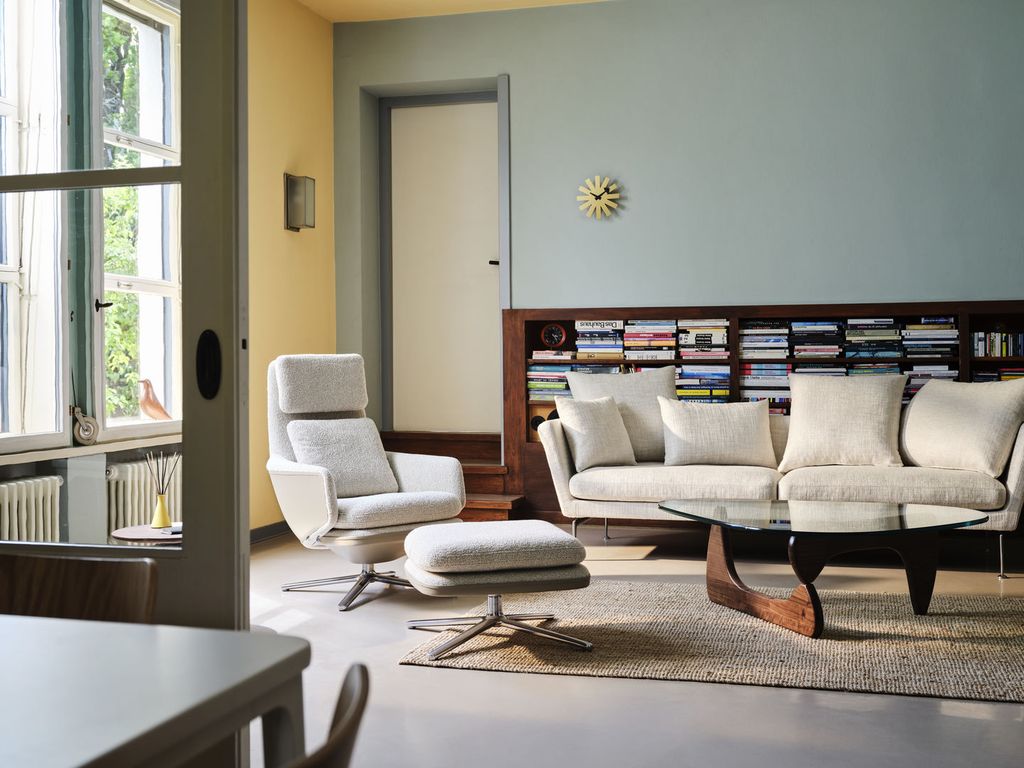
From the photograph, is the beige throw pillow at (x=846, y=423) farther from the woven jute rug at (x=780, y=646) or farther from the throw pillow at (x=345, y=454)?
the throw pillow at (x=345, y=454)

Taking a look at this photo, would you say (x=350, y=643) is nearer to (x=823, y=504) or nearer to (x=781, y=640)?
(x=781, y=640)

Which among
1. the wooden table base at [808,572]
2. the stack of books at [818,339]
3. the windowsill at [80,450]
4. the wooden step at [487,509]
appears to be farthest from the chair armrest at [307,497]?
the stack of books at [818,339]

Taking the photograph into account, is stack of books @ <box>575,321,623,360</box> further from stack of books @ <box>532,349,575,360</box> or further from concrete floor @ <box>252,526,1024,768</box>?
concrete floor @ <box>252,526,1024,768</box>

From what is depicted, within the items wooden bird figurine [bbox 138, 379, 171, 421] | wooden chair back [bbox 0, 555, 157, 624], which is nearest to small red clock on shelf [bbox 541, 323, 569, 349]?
wooden bird figurine [bbox 138, 379, 171, 421]

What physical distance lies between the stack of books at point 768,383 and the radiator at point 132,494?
466 cm

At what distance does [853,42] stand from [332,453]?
3.93 meters

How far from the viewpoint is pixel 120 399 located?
1.91 metres

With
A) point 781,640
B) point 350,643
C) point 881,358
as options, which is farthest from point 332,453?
point 881,358

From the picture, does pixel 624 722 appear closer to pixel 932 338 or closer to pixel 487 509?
pixel 487 509

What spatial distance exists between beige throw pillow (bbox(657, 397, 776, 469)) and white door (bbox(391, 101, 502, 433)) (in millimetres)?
1600

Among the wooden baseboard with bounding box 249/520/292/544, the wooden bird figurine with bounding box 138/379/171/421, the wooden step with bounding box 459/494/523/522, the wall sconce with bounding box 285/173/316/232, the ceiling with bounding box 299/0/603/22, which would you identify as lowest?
the wooden baseboard with bounding box 249/520/292/544

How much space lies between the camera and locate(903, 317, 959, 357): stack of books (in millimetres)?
5824

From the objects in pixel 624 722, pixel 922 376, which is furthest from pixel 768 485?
pixel 624 722

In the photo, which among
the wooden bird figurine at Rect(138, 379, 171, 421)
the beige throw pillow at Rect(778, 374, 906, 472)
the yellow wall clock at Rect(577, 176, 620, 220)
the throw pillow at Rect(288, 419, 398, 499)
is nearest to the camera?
the wooden bird figurine at Rect(138, 379, 171, 421)
